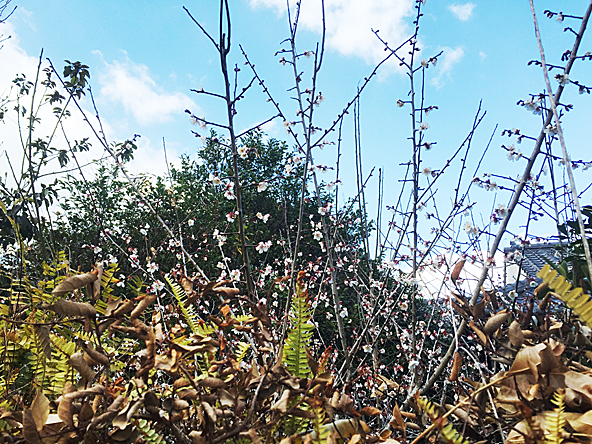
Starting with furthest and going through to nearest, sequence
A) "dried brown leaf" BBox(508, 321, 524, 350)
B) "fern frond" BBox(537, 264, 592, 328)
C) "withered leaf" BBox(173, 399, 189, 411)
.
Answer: "dried brown leaf" BBox(508, 321, 524, 350), "withered leaf" BBox(173, 399, 189, 411), "fern frond" BBox(537, 264, 592, 328)

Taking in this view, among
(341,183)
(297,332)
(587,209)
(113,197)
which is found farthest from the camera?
(113,197)

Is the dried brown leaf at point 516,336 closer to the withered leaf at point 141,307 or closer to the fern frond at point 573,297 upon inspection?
the fern frond at point 573,297

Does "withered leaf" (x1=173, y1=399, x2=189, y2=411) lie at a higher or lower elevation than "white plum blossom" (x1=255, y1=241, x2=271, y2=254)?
lower

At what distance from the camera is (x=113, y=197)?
8055mm

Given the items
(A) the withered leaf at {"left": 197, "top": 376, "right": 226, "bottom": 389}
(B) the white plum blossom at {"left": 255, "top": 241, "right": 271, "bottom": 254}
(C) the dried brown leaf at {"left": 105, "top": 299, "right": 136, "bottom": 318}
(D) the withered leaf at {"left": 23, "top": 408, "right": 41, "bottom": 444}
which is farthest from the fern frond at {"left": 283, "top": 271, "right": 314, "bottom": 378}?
(B) the white plum blossom at {"left": 255, "top": 241, "right": 271, "bottom": 254}

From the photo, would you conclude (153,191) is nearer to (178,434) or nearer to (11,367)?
(11,367)

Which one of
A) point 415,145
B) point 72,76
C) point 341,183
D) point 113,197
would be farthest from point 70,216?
point 415,145

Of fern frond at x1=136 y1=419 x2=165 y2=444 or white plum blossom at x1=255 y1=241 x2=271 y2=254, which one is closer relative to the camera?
fern frond at x1=136 y1=419 x2=165 y2=444

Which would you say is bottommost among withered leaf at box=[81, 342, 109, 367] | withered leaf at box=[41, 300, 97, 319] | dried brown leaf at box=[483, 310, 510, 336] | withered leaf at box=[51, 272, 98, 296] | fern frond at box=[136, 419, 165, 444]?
fern frond at box=[136, 419, 165, 444]

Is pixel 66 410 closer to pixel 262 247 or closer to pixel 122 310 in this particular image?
pixel 122 310

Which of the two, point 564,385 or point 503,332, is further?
point 503,332

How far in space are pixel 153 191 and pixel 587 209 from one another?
22.6ft

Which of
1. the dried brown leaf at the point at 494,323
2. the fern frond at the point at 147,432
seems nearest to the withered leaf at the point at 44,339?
the fern frond at the point at 147,432

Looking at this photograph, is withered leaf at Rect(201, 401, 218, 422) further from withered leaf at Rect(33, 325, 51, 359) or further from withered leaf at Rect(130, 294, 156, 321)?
withered leaf at Rect(33, 325, 51, 359)
